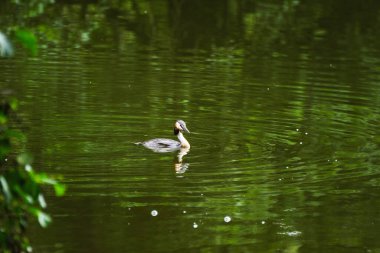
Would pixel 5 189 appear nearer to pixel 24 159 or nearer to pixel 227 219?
pixel 24 159

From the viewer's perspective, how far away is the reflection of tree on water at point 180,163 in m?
10.7

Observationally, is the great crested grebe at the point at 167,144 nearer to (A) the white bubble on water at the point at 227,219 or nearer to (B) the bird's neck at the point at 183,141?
(B) the bird's neck at the point at 183,141

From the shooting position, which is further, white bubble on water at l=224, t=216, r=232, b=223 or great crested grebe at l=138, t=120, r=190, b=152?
great crested grebe at l=138, t=120, r=190, b=152

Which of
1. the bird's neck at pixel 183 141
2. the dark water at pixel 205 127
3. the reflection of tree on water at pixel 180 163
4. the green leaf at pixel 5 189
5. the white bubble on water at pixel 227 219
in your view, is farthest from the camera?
the bird's neck at pixel 183 141

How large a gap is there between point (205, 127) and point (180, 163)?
223cm

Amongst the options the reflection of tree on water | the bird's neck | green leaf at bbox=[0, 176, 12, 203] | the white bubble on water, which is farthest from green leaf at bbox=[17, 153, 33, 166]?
the bird's neck

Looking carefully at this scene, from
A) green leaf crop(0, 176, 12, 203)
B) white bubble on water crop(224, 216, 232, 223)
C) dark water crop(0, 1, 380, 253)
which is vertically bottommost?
dark water crop(0, 1, 380, 253)

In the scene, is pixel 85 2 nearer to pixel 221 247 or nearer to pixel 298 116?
pixel 298 116

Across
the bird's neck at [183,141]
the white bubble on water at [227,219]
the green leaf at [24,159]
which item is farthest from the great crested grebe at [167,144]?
the green leaf at [24,159]

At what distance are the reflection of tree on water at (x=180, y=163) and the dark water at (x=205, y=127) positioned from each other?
0.04m

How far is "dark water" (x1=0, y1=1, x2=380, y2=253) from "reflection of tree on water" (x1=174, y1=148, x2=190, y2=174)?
38mm

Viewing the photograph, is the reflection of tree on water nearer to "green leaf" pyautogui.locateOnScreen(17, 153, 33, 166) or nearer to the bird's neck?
the bird's neck

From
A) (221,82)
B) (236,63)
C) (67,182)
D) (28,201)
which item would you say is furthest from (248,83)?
(28,201)

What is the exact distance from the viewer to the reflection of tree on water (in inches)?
421
